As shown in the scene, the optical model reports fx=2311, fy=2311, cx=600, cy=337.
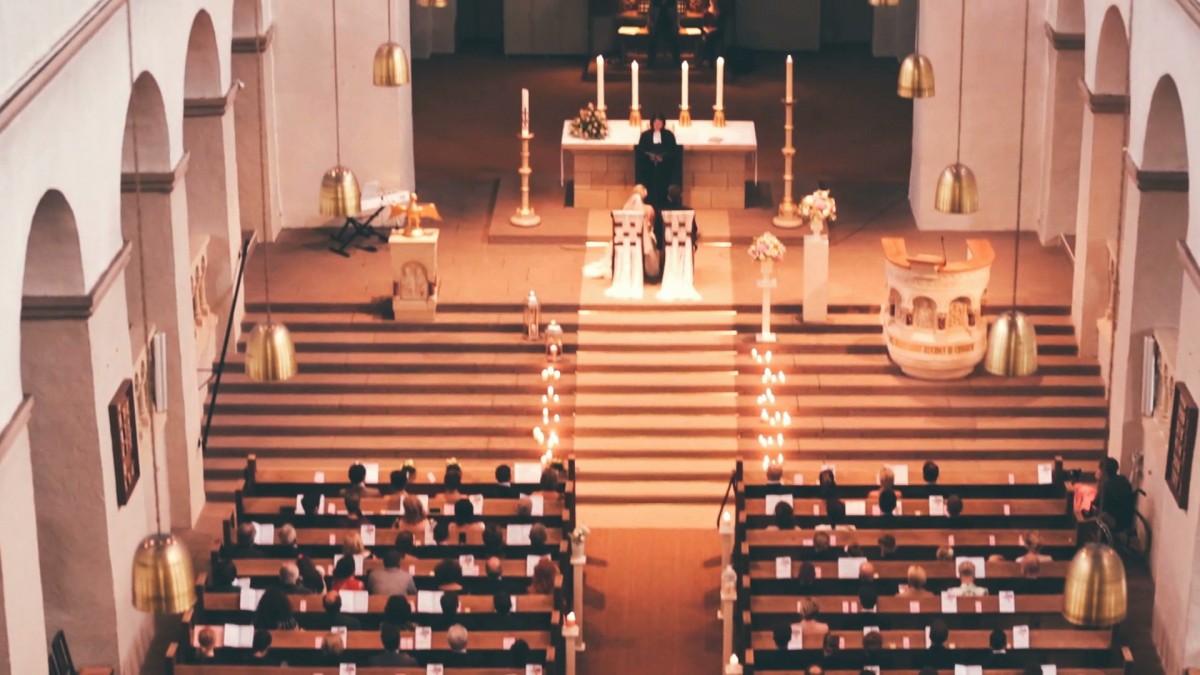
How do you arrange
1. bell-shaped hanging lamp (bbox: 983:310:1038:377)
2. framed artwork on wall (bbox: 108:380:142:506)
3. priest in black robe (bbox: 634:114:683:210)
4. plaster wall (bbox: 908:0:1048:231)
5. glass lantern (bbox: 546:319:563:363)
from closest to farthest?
bell-shaped hanging lamp (bbox: 983:310:1038:377), framed artwork on wall (bbox: 108:380:142:506), glass lantern (bbox: 546:319:563:363), plaster wall (bbox: 908:0:1048:231), priest in black robe (bbox: 634:114:683:210)

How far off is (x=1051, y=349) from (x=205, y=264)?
924cm

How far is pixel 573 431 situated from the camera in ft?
80.4

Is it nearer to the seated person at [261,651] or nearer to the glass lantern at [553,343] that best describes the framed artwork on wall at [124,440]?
the seated person at [261,651]

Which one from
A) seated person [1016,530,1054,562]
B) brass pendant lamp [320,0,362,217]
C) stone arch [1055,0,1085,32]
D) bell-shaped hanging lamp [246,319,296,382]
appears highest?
stone arch [1055,0,1085,32]

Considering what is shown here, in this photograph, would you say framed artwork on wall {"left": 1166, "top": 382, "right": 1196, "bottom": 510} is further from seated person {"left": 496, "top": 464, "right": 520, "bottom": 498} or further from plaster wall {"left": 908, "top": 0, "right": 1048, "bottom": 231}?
plaster wall {"left": 908, "top": 0, "right": 1048, "bottom": 231}

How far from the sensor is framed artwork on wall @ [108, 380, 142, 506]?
19359mm

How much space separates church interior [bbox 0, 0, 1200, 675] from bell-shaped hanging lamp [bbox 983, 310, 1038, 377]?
4 centimetres

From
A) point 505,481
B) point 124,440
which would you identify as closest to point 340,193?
point 505,481

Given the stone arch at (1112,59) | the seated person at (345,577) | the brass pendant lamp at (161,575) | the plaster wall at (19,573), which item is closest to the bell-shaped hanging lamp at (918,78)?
the stone arch at (1112,59)

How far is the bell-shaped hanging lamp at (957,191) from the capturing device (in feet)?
68.8

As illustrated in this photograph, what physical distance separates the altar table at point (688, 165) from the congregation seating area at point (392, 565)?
→ 7.26 meters

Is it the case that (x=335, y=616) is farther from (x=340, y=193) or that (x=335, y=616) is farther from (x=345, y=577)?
(x=340, y=193)

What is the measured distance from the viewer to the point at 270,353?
61.5 ft

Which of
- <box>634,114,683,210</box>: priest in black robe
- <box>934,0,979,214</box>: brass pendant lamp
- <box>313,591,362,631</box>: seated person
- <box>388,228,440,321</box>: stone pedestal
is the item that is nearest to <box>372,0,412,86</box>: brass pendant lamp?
<box>388,228,440,321</box>: stone pedestal
